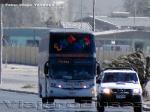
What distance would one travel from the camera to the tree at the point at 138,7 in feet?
498

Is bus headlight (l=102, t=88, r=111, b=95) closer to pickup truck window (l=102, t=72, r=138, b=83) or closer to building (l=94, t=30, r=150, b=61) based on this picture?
pickup truck window (l=102, t=72, r=138, b=83)

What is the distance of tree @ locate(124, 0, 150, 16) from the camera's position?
152m

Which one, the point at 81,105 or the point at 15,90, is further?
the point at 15,90

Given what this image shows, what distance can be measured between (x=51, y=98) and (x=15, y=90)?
40.5ft

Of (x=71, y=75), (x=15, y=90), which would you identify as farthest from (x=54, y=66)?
(x=15, y=90)

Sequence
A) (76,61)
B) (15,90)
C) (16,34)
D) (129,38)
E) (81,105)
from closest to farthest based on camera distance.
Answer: (81,105)
(76,61)
(15,90)
(129,38)
(16,34)

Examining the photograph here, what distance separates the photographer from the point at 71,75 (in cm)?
3597

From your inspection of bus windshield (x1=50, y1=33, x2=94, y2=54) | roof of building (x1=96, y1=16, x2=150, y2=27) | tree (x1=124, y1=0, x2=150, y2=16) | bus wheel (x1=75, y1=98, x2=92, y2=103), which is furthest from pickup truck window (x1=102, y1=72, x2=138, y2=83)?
tree (x1=124, y1=0, x2=150, y2=16)

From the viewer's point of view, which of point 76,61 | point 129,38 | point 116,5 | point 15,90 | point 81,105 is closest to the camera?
point 81,105

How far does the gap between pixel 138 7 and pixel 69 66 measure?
12411cm

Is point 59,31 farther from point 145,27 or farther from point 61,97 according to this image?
point 145,27

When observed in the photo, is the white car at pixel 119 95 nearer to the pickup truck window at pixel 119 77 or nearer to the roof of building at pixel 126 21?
the pickup truck window at pixel 119 77

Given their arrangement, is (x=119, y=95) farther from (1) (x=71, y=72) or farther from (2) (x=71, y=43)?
(2) (x=71, y=43)

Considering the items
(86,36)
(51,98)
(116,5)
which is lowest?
(116,5)
